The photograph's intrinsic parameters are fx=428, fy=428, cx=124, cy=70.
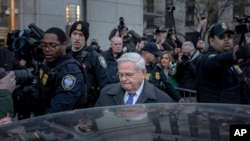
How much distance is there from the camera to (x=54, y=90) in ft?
11.9

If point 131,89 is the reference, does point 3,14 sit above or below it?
above

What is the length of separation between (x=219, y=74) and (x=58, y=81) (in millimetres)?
1453

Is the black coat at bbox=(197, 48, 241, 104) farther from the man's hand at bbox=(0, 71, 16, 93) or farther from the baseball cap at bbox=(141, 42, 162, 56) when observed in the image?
the baseball cap at bbox=(141, 42, 162, 56)

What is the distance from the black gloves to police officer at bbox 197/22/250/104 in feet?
0.64

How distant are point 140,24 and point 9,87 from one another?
1479 cm

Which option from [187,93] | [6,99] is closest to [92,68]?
[6,99]

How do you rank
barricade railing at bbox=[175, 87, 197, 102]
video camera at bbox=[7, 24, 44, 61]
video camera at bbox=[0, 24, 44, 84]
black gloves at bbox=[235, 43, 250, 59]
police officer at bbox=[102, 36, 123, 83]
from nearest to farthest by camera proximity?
black gloves at bbox=[235, 43, 250, 59] → video camera at bbox=[0, 24, 44, 84] → video camera at bbox=[7, 24, 44, 61] → police officer at bbox=[102, 36, 123, 83] → barricade railing at bbox=[175, 87, 197, 102]

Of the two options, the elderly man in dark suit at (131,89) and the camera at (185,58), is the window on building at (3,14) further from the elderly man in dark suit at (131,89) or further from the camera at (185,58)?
the elderly man in dark suit at (131,89)

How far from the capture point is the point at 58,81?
3.58m

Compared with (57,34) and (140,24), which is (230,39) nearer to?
(57,34)

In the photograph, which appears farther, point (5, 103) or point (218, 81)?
point (218, 81)

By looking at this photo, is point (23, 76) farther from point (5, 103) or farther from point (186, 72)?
point (186, 72)

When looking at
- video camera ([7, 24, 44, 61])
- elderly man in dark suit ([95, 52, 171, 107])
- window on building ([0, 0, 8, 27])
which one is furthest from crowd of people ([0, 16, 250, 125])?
window on building ([0, 0, 8, 27])

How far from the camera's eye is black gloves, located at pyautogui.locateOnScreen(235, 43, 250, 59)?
3367 millimetres
